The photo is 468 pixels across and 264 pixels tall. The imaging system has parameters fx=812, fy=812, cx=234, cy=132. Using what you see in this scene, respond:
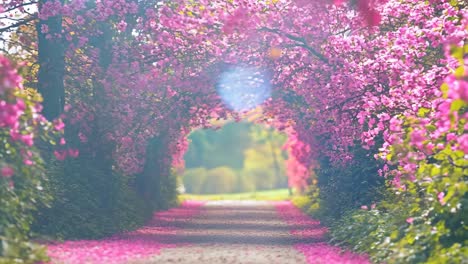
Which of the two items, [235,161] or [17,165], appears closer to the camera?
[17,165]

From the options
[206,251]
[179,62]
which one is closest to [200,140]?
[179,62]

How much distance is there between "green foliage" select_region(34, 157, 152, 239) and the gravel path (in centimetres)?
168

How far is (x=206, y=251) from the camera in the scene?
1653 centimetres

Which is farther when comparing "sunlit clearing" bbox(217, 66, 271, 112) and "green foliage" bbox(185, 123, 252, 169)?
"green foliage" bbox(185, 123, 252, 169)

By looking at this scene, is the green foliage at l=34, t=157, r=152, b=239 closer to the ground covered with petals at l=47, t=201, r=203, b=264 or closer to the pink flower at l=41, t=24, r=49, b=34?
the ground covered with petals at l=47, t=201, r=203, b=264

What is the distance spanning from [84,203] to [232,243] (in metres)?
3.81

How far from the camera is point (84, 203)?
19.7 m

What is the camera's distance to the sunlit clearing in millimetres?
24422

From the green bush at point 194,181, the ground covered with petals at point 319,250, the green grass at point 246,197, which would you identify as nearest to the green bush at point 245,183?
the green grass at point 246,197

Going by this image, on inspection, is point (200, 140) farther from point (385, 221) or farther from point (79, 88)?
point (385, 221)

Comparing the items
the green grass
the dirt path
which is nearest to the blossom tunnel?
the dirt path

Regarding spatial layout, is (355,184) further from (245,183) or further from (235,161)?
(235,161)

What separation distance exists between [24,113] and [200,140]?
302 ft

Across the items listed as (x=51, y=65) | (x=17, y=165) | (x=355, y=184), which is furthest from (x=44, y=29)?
(x=355, y=184)
